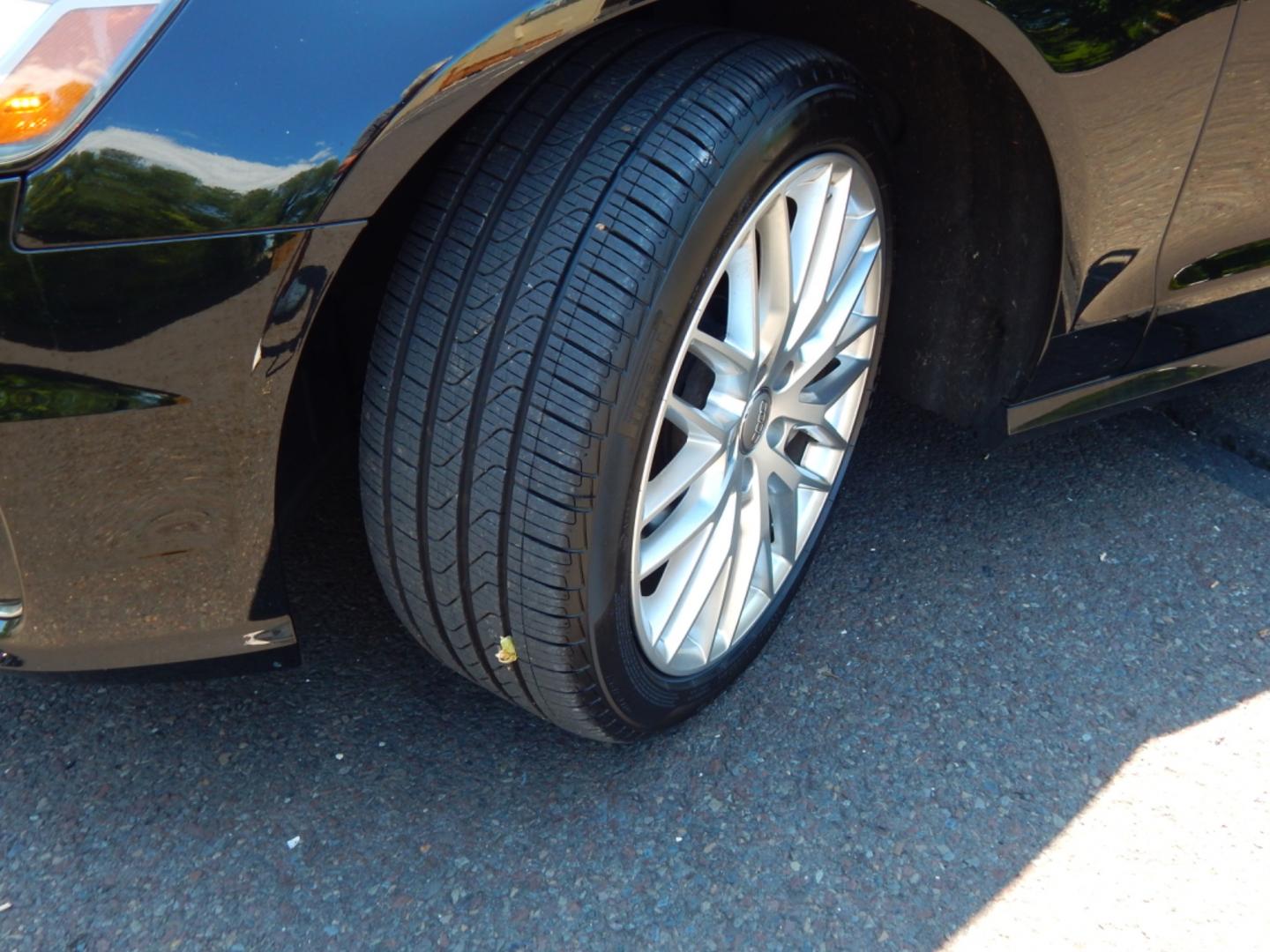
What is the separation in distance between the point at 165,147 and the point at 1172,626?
1.72m

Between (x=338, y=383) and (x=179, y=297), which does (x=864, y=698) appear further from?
(x=179, y=297)

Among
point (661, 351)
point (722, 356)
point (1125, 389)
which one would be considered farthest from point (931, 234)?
point (661, 351)

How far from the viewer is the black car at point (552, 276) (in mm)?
1123

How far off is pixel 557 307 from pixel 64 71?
51 cm

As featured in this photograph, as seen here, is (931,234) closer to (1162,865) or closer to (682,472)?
(682,472)

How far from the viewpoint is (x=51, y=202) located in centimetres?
109

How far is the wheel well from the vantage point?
152cm

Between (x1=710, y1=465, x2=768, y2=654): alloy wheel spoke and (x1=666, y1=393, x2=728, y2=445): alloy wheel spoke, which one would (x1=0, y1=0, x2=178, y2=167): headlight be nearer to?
(x1=666, y1=393, x2=728, y2=445): alloy wheel spoke

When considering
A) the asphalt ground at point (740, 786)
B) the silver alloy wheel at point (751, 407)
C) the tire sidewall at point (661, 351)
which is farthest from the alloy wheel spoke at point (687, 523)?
the asphalt ground at point (740, 786)

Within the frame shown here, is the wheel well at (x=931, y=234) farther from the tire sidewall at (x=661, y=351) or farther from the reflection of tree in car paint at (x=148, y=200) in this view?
the reflection of tree in car paint at (x=148, y=200)

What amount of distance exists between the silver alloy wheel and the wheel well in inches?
5.5

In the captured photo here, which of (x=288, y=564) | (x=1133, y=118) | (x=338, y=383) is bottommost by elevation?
(x=288, y=564)

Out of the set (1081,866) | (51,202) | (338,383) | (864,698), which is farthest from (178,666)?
(1081,866)

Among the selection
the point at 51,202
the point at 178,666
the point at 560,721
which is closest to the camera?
the point at 51,202
